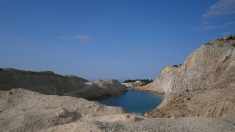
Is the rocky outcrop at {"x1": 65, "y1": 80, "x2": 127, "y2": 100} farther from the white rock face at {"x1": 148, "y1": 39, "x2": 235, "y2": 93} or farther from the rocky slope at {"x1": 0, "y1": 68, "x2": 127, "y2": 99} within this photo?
the white rock face at {"x1": 148, "y1": 39, "x2": 235, "y2": 93}

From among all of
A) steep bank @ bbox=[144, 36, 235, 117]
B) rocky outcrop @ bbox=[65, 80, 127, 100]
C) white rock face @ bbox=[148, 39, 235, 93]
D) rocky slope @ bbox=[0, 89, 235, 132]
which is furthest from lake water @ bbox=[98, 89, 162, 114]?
rocky slope @ bbox=[0, 89, 235, 132]

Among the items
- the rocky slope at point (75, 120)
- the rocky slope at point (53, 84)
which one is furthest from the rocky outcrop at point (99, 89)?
the rocky slope at point (75, 120)

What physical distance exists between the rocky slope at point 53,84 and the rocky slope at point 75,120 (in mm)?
20238

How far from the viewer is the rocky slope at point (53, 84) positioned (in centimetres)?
4106

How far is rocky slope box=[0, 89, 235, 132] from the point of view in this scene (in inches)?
336

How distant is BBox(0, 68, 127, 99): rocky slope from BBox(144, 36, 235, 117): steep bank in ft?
26.7

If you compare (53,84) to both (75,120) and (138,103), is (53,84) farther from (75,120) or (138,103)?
(75,120)

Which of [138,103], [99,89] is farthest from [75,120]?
[99,89]

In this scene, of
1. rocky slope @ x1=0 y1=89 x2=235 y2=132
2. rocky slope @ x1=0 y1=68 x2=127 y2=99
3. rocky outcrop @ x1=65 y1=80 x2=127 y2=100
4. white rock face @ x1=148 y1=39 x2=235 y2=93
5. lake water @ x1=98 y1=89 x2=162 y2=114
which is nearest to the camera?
rocky slope @ x1=0 y1=89 x2=235 y2=132

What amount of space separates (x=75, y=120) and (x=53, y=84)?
34.9m

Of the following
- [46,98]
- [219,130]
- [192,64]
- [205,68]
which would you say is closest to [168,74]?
[192,64]

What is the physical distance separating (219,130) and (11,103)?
42.6 ft

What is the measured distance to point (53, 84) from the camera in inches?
1874

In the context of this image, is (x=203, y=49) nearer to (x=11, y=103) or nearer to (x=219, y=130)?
(x=11, y=103)
